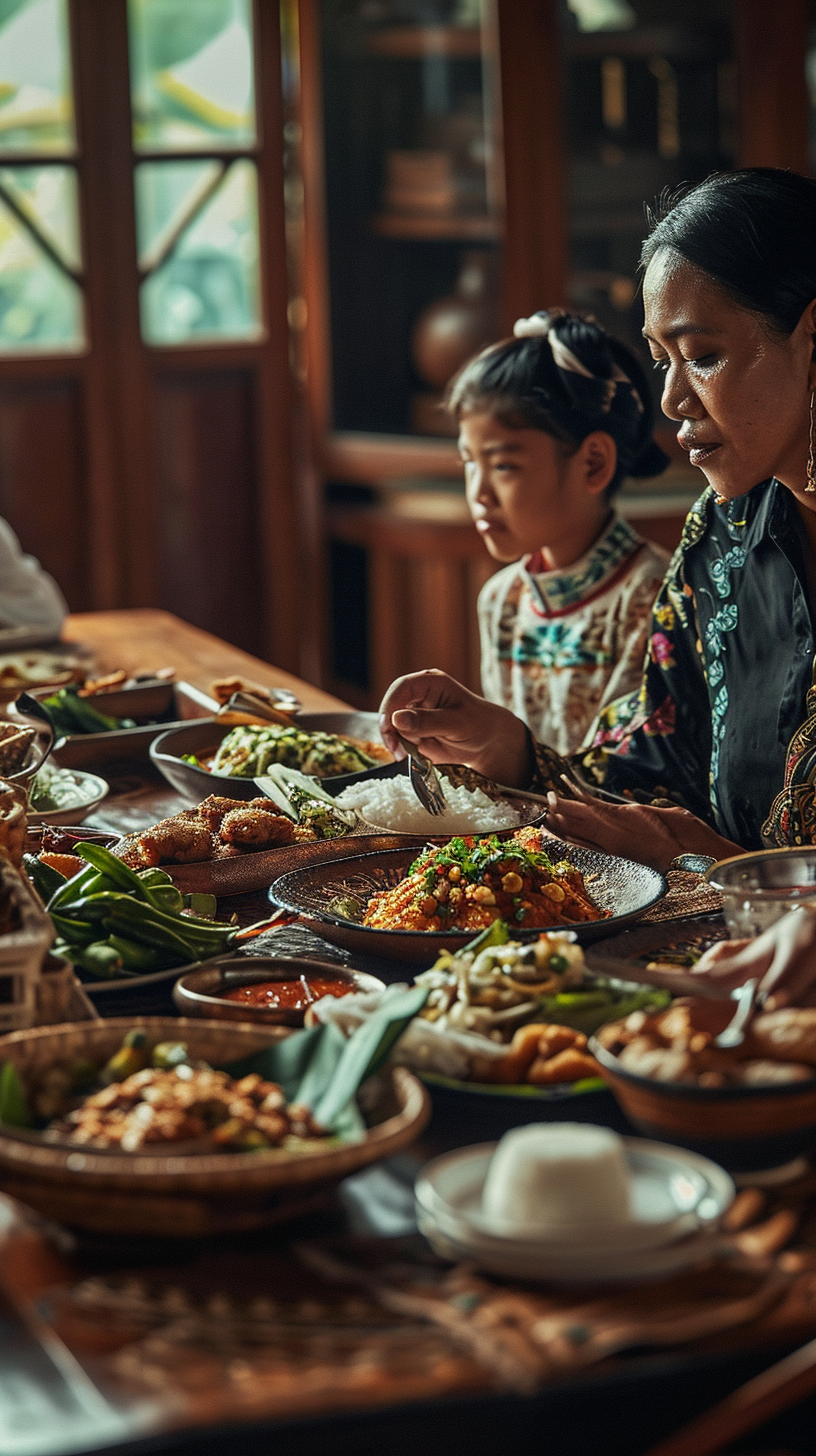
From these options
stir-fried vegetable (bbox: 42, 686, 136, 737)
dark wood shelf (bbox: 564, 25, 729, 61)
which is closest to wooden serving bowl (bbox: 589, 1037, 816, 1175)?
stir-fried vegetable (bbox: 42, 686, 136, 737)

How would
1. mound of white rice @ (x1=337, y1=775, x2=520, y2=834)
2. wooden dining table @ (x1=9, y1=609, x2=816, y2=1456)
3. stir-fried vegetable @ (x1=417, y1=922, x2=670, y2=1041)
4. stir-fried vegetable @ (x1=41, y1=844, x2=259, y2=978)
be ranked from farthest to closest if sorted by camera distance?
mound of white rice @ (x1=337, y1=775, x2=520, y2=834) < stir-fried vegetable @ (x1=41, y1=844, x2=259, y2=978) < stir-fried vegetable @ (x1=417, y1=922, x2=670, y2=1041) < wooden dining table @ (x1=9, y1=609, x2=816, y2=1456)

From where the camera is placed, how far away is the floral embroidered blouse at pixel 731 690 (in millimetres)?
2111

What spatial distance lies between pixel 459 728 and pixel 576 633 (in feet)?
2.59

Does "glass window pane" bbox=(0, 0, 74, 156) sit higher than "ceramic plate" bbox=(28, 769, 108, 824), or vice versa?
"glass window pane" bbox=(0, 0, 74, 156)

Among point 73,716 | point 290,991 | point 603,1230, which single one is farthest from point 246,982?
point 73,716

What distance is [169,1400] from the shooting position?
917 millimetres

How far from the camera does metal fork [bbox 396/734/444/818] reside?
6.56ft

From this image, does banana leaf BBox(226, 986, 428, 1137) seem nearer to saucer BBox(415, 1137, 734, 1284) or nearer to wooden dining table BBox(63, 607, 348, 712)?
saucer BBox(415, 1137, 734, 1284)

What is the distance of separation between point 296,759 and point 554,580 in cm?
84

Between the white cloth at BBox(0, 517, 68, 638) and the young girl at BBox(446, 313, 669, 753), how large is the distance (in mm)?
1041

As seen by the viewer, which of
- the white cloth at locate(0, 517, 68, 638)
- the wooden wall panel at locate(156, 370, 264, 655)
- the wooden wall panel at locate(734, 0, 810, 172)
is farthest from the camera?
the wooden wall panel at locate(156, 370, 264, 655)

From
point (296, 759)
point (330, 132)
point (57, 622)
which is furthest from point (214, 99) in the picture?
point (296, 759)

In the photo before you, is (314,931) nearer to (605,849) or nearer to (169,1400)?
(605,849)

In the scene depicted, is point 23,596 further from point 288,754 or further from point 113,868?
point 113,868
